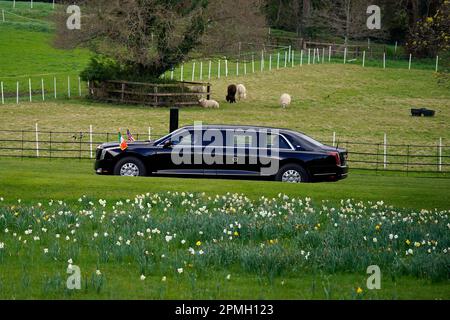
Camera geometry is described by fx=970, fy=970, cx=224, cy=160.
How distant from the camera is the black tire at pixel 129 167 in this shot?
24781mm

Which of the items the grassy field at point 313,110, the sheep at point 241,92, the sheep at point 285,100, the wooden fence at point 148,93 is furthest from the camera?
the sheep at point 241,92

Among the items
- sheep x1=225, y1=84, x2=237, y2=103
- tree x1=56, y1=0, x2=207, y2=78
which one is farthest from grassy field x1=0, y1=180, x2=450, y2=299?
sheep x1=225, y1=84, x2=237, y2=103

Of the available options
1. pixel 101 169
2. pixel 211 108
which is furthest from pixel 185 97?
pixel 101 169

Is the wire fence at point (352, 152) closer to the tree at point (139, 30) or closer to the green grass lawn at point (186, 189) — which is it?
the green grass lawn at point (186, 189)

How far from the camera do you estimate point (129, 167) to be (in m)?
24.8

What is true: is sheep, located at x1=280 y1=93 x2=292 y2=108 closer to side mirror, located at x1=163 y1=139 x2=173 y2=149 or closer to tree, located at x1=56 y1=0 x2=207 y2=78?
tree, located at x1=56 y1=0 x2=207 y2=78

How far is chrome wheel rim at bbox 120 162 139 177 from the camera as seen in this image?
81.5ft

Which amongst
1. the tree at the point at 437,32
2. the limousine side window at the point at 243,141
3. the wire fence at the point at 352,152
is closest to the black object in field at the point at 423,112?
the wire fence at the point at 352,152

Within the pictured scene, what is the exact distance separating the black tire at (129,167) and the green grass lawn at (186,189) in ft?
3.66

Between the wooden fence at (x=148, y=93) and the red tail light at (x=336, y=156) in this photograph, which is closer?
the red tail light at (x=336, y=156)

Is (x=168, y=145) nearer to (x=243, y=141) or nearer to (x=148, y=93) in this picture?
(x=243, y=141)

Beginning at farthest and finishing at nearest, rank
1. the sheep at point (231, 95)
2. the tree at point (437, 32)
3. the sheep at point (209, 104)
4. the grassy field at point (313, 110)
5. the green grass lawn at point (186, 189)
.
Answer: the sheep at point (231, 95), the sheep at point (209, 104), the grassy field at point (313, 110), the tree at point (437, 32), the green grass lawn at point (186, 189)

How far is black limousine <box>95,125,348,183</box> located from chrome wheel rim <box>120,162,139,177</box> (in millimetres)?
349
